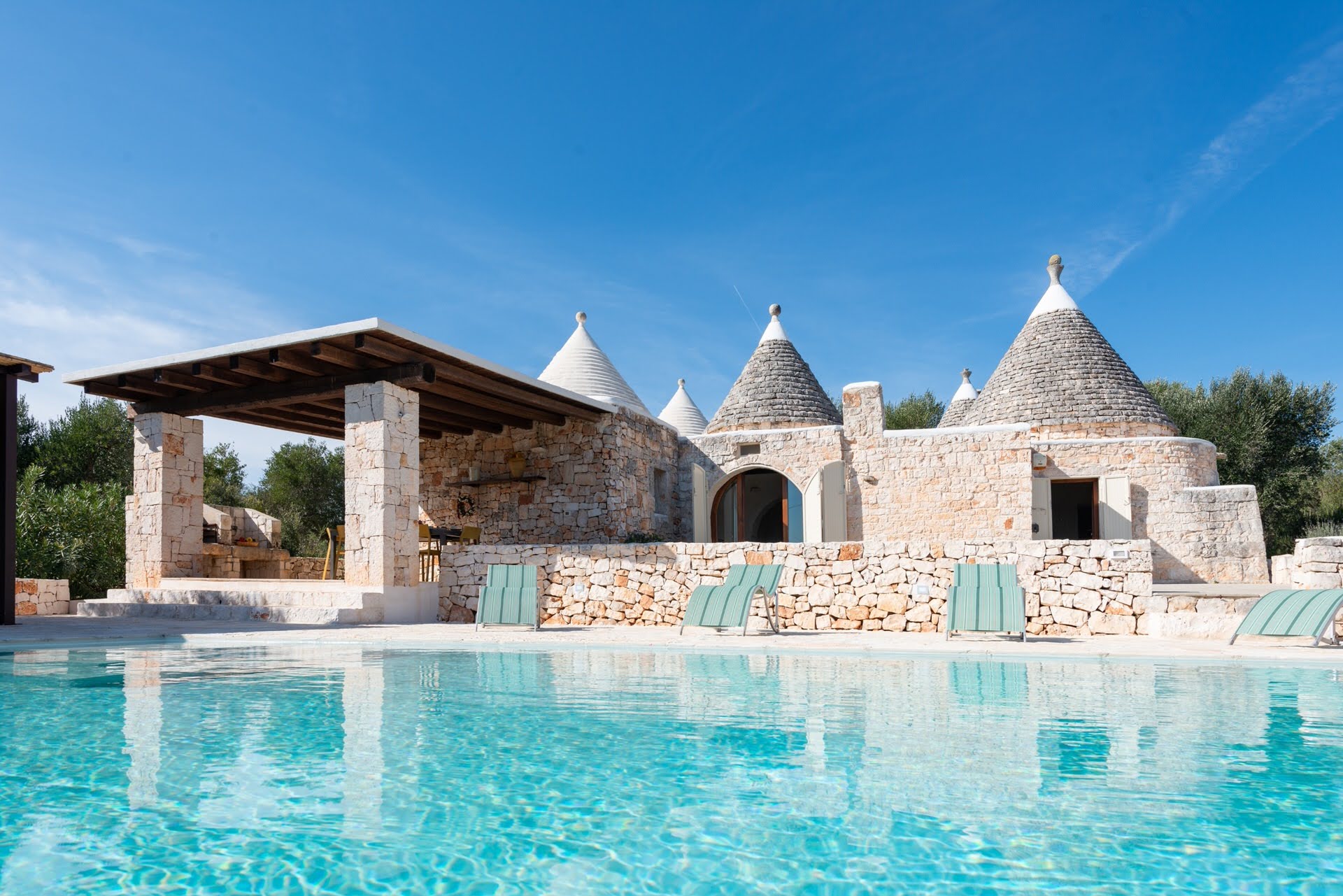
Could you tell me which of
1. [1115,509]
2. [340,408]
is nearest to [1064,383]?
[1115,509]

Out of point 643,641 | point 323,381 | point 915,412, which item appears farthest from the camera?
point 915,412

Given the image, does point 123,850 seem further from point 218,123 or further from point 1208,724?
point 218,123

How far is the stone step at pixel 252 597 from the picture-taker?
11312 millimetres

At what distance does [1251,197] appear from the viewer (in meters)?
16.2

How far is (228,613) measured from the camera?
12023 millimetres

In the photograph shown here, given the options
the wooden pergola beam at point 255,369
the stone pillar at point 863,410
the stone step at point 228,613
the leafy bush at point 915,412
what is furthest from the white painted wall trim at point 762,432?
the leafy bush at point 915,412

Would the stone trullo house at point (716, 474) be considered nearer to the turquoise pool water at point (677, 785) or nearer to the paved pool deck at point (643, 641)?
the paved pool deck at point (643, 641)

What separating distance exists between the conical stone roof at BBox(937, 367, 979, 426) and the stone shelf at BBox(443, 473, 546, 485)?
9535mm

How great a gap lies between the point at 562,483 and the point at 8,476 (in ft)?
25.6

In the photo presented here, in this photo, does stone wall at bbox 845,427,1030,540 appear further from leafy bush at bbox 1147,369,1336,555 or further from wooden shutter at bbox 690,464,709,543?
leafy bush at bbox 1147,369,1336,555

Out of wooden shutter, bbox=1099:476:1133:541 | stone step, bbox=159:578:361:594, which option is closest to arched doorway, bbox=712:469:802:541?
wooden shutter, bbox=1099:476:1133:541

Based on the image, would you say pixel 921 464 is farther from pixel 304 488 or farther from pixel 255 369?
pixel 304 488

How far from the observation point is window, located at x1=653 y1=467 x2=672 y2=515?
17.1 meters

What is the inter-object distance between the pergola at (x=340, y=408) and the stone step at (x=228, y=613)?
58 centimetres
